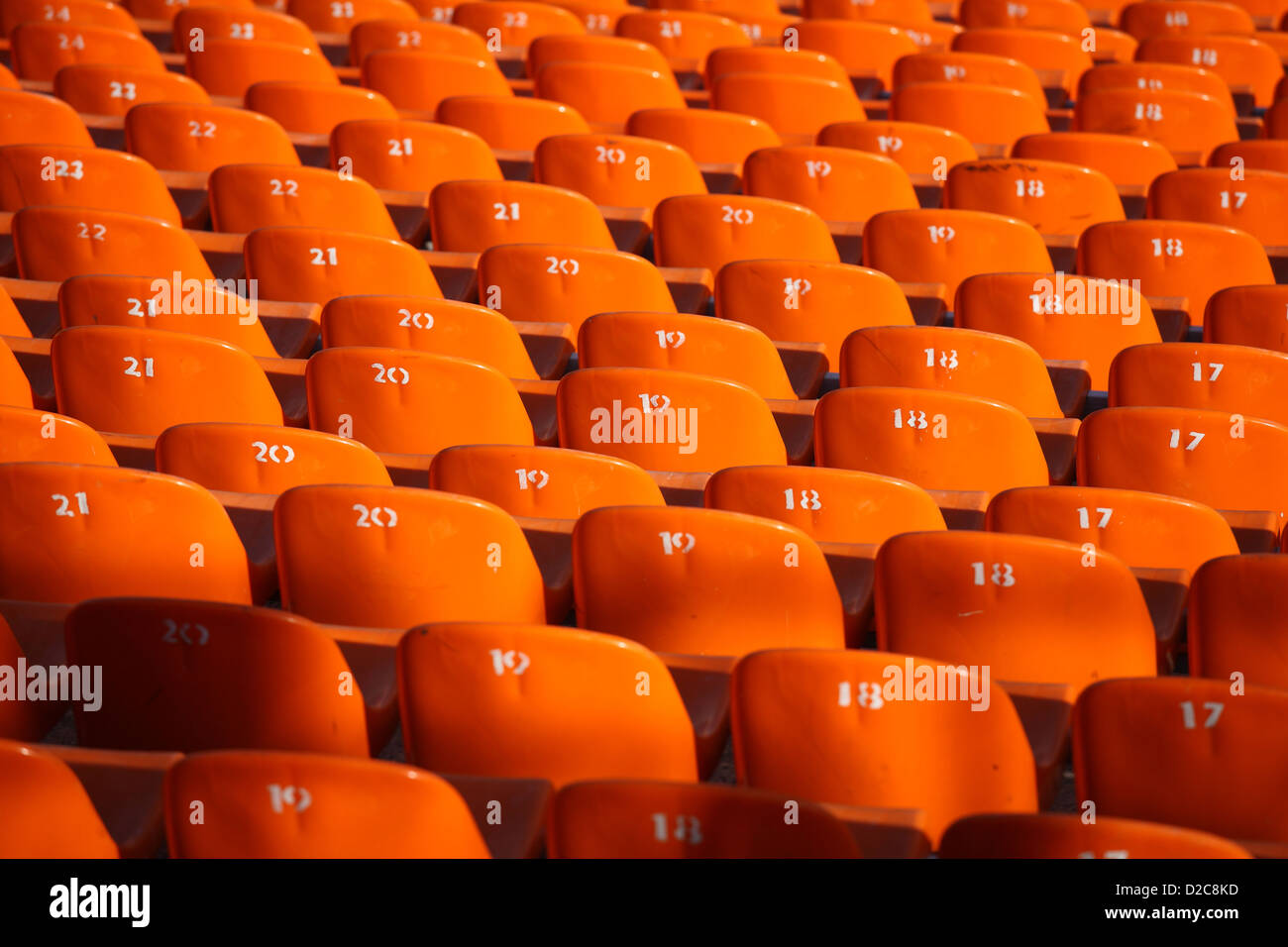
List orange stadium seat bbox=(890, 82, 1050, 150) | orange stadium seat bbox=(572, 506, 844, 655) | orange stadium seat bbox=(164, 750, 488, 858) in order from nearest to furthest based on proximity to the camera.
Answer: orange stadium seat bbox=(164, 750, 488, 858), orange stadium seat bbox=(572, 506, 844, 655), orange stadium seat bbox=(890, 82, 1050, 150)

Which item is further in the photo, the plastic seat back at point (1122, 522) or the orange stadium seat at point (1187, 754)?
the plastic seat back at point (1122, 522)

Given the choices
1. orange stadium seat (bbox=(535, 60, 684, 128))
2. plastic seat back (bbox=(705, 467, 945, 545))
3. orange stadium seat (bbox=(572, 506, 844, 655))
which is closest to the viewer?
orange stadium seat (bbox=(572, 506, 844, 655))

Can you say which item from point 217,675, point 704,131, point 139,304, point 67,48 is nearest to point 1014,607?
point 217,675

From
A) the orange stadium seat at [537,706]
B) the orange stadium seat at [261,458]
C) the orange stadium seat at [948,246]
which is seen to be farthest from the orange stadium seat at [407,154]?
the orange stadium seat at [537,706]

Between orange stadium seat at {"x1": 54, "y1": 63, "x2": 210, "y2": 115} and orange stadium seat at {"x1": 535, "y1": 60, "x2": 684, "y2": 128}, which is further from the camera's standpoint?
orange stadium seat at {"x1": 535, "y1": 60, "x2": 684, "y2": 128}

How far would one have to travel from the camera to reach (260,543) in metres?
2.62

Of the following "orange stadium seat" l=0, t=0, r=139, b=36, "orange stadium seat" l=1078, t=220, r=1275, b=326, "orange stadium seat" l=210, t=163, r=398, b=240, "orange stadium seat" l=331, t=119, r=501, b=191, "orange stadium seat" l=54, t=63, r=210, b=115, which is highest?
"orange stadium seat" l=0, t=0, r=139, b=36

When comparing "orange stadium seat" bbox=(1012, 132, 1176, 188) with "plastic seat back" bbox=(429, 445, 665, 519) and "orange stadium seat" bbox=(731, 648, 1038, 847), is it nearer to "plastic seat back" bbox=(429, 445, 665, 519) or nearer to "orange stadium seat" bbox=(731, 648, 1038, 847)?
"plastic seat back" bbox=(429, 445, 665, 519)

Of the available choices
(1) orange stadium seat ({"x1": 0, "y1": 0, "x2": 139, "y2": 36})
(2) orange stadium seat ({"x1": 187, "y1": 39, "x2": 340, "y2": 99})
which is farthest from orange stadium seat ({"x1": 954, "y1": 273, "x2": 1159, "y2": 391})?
(1) orange stadium seat ({"x1": 0, "y1": 0, "x2": 139, "y2": 36})

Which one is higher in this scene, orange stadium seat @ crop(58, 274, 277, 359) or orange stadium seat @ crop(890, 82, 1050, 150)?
orange stadium seat @ crop(890, 82, 1050, 150)

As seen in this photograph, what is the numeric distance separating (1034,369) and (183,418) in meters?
1.72

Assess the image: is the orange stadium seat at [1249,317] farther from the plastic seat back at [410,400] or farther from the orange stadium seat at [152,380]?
the orange stadium seat at [152,380]
